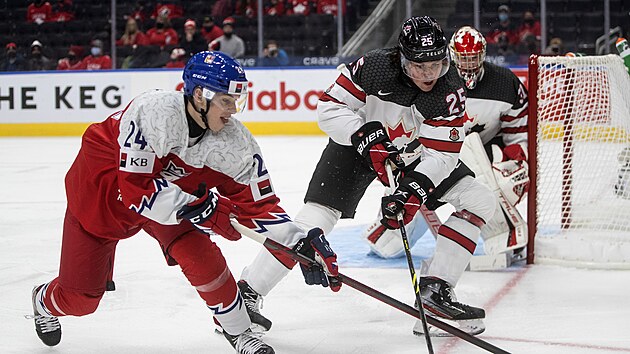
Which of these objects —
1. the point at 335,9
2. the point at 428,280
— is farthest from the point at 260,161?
the point at 335,9

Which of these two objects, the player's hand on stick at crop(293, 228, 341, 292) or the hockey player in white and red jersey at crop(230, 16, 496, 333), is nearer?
the player's hand on stick at crop(293, 228, 341, 292)

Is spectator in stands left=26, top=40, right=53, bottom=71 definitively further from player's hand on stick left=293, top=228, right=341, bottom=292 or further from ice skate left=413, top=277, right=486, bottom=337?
player's hand on stick left=293, top=228, right=341, bottom=292

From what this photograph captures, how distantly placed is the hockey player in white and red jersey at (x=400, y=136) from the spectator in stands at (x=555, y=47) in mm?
6358

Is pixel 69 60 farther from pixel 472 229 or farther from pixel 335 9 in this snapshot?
pixel 472 229

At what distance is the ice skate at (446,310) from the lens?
2783 millimetres

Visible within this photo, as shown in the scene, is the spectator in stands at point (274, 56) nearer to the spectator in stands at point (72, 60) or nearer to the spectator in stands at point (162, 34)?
the spectator in stands at point (162, 34)

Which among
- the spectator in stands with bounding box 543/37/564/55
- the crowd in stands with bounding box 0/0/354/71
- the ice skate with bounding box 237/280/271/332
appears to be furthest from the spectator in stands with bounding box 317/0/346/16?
the ice skate with bounding box 237/280/271/332

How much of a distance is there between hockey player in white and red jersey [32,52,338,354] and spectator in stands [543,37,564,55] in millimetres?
7036

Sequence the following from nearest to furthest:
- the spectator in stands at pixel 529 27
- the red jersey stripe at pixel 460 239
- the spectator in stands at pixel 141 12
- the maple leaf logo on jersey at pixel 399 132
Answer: the red jersey stripe at pixel 460 239 < the maple leaf logo on jersey at pixel 399 132 < the spectator in stands at pixel 529 27 < the spectator in stands at pixel 141 12

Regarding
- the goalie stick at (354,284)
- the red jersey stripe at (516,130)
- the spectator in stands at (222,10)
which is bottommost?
the goalie stick at (354,284)

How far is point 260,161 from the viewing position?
2.49 meters

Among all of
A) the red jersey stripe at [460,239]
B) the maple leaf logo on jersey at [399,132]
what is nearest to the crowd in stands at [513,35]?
the maple leaf logo on jersey at [399,132]

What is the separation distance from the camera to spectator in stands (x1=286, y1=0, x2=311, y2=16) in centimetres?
1027

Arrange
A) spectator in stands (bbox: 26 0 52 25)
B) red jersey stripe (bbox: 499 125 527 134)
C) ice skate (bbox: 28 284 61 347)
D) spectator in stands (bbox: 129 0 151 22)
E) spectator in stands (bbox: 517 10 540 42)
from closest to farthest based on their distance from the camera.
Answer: ice skate (bbox: 28 284 61 347) < red jersey stripe (bbox: 499 125 527 134) < spectator in stands (bbox: 517 10 540 42) < spectator in stands (bbox: 129 0 151 22) < spectator in stands (bbox: 26 0 52 25)
